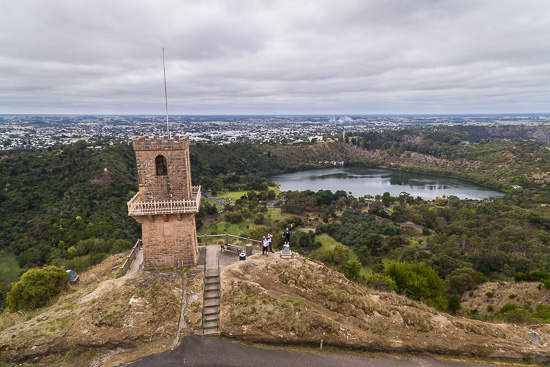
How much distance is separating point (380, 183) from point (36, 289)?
9155 centimetres

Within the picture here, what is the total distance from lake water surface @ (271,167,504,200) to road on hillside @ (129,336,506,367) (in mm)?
67962

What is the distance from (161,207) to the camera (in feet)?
43.9

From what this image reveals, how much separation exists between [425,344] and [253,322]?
691 cm

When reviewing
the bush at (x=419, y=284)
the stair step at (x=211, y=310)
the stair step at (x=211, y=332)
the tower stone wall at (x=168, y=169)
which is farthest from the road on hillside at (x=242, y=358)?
the bush at (x=419, y=284)

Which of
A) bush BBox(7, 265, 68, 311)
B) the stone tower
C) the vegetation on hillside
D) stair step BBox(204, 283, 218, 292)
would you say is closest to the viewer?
stair step BBox(204, 283, 218, 292)

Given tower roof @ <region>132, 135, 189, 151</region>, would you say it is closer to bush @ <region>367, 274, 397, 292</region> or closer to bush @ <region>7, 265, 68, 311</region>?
bush @ <region>7, 265, 68, 311</region>

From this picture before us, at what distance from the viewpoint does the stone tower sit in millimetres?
13430

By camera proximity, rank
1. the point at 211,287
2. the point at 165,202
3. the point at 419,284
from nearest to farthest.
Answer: the point at 211,287 → the point at 165,202 → the point at 419,284

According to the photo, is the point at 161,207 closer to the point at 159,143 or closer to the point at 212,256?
the point at 159,143

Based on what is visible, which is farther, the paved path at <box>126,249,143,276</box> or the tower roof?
the paved path at <box>126,249,143,276</box>

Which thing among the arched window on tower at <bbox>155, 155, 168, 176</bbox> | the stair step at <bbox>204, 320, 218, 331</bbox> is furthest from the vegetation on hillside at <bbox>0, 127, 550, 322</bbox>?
the arched window on tower at <bbox>155, 155, 168, 176</bbox>

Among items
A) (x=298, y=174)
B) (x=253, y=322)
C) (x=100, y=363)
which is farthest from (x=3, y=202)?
(x=298, y=174)

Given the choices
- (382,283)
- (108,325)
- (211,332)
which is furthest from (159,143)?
(382,283)

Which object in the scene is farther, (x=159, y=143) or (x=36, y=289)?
(x=36, y=289)
